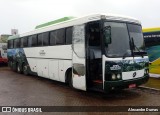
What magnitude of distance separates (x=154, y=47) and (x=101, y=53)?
6574 millimetres

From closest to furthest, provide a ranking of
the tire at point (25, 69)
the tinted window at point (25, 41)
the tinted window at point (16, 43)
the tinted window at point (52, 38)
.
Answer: the tinted window at point (52, 38) → the tinted window at point (25, 41) → the tire at point (25, 69) → the tinted window at point (16, 43)

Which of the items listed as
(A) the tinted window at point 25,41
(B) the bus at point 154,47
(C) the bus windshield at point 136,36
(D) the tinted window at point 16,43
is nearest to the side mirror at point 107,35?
(C) the bus windshield at point 136,36

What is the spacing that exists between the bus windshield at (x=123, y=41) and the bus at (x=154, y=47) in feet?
15.2

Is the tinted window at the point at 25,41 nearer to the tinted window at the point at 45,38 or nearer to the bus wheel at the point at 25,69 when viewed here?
the bus wheel at the point at 25,69

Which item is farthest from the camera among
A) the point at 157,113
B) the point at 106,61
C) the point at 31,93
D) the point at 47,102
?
the point at 31,93

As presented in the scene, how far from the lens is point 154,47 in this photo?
1338cm

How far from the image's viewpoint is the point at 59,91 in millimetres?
10438

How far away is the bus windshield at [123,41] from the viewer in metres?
8.02

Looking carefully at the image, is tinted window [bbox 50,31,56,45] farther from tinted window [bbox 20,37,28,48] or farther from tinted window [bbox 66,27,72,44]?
tinted window [bbox 20,37,28,48]

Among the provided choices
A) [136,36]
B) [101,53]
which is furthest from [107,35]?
[136,36]

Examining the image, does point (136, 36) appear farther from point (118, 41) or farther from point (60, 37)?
point (60, 37)

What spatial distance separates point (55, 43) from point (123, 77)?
4701 mm

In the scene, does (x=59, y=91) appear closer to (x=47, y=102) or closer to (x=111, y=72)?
(x=47, y=102)

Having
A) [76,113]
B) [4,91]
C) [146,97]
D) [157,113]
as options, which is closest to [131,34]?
[146,97]
